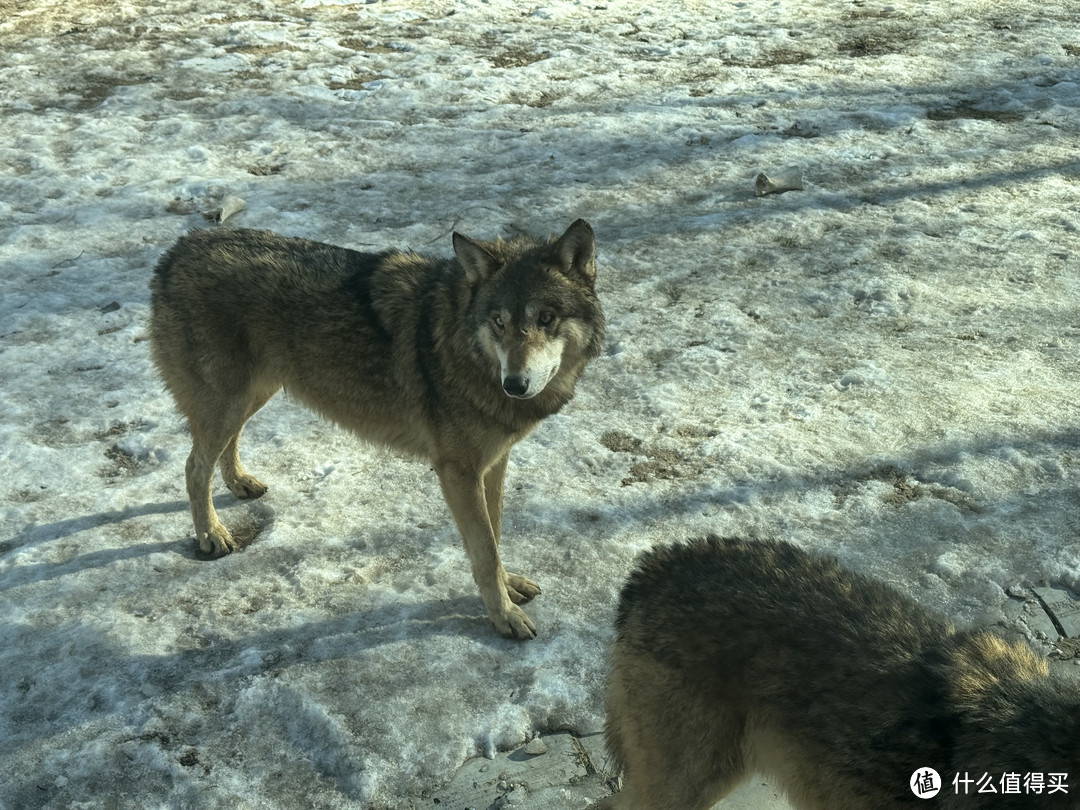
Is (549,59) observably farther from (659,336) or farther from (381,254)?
(381,254)

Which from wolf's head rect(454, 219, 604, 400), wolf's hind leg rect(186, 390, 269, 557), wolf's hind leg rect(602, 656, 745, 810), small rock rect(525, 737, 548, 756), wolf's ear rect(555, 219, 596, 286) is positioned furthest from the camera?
wolf's hind leg rect(186, 390, 269, 557)

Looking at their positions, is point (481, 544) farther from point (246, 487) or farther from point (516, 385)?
point (246, 487)

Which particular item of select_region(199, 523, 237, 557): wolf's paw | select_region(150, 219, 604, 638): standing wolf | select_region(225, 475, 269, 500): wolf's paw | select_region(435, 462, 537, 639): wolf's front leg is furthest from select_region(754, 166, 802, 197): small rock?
select_region(199, 523, 237, 557): wolf's paw

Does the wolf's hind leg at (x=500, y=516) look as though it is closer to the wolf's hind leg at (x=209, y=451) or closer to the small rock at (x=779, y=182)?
the wolf's hind leg at (x=209, y=451)

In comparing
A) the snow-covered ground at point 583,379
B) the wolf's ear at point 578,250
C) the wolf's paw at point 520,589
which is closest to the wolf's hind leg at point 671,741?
the snow-covered ground at point 583,379

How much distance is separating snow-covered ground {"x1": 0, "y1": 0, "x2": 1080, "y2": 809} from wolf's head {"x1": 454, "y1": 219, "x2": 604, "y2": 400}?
1115mm

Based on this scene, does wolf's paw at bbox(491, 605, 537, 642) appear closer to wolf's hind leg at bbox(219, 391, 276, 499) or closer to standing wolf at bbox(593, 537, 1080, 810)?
standing wolf at bbox(593, 537, 1080, 810)

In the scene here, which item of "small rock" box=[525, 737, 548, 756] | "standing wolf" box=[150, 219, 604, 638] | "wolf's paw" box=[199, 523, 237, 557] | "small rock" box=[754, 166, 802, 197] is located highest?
"standing wolf" box=[150, 219, 604, 638]

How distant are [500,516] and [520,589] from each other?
18.6 inches

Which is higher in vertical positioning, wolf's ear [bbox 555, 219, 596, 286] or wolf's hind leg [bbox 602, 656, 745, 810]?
wolf's ear [bbox 555, 219, 596, 286]

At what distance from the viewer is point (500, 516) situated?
5.05 metres

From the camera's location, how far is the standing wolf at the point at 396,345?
4535 millimetres

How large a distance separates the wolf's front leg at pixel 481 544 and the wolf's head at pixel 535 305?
0.52 m

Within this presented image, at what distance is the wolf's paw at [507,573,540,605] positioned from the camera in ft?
15.4
